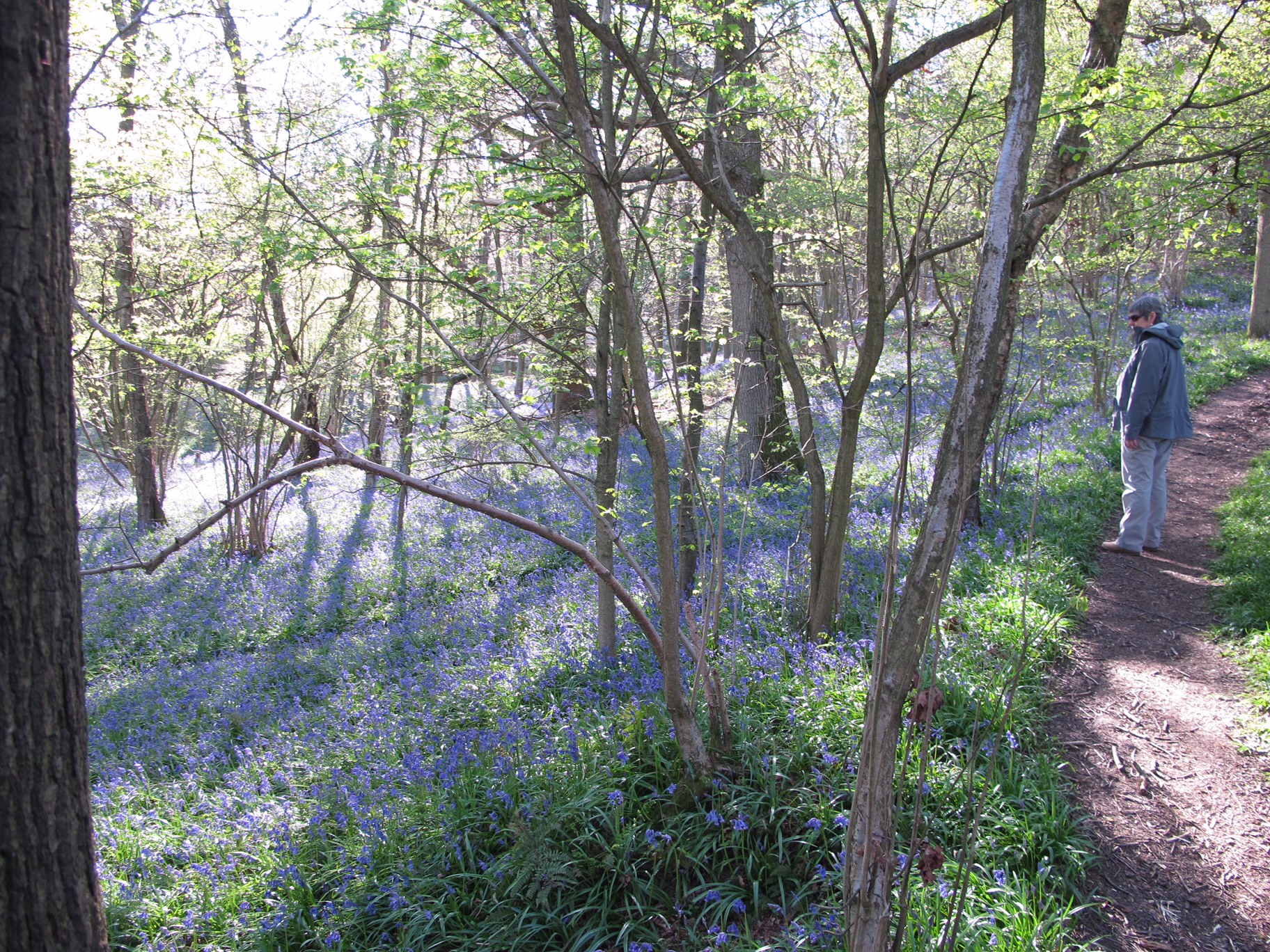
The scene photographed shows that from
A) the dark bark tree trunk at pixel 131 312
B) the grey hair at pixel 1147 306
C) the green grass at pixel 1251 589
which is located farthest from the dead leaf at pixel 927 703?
the dark bark tree trunk at pixel 131 312

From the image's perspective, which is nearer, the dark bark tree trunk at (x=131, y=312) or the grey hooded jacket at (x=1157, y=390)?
the grey hooded jacket at (x=1157, y=390)

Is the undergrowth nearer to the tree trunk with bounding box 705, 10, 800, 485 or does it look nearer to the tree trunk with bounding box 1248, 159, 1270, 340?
the tree trunk with bounding box 705, 10, 800, 485

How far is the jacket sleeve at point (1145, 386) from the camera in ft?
19.8

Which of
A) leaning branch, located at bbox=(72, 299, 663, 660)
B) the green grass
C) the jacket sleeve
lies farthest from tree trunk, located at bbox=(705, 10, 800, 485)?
the green grass

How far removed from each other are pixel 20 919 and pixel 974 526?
23.1 feet

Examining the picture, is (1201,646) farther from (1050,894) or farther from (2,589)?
(2,589)

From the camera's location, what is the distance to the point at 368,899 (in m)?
3.44

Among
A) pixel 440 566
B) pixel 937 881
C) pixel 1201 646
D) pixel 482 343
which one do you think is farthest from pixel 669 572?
pixel 440 566

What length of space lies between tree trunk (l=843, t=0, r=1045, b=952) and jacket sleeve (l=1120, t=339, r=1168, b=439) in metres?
5.15

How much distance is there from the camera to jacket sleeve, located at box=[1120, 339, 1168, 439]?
6.03m

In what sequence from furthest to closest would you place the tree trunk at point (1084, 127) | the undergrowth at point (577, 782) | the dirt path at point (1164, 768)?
the tree trunk at point (1084, 127) → the undergrowth at point (577, 782) → the dirt path at point (1164, 768)

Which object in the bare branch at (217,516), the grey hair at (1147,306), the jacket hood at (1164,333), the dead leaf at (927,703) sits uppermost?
the grey hair at (1147,306)

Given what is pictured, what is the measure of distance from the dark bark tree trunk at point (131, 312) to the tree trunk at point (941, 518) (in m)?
7.69

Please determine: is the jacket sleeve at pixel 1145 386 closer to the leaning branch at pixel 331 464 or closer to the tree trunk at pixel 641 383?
the tree trunk at pixel 641 383
